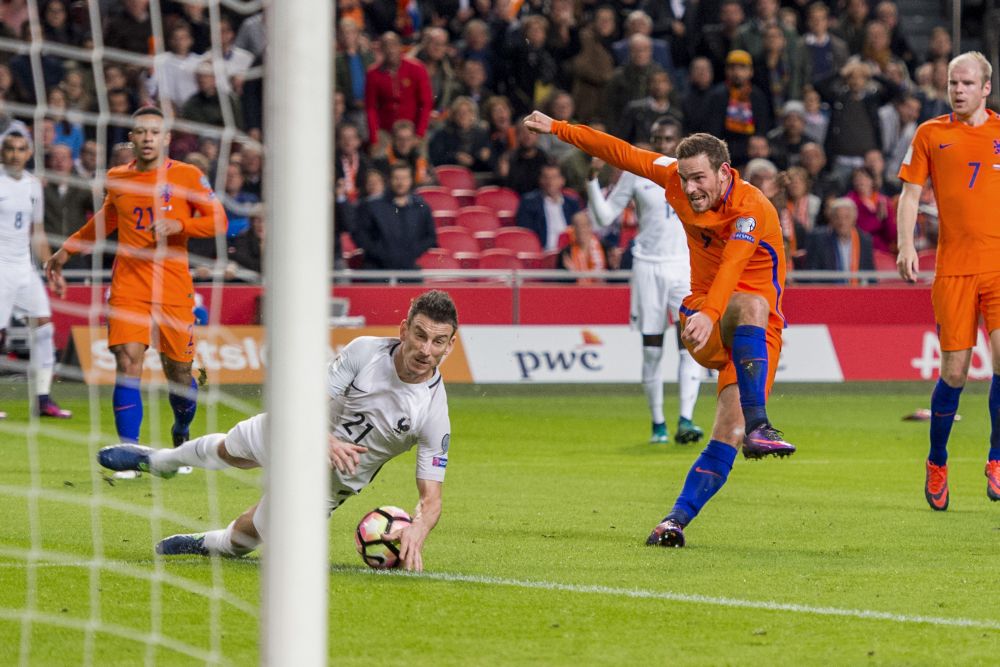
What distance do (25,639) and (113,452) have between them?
145 cm

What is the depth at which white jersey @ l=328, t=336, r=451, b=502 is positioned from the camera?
632 cm

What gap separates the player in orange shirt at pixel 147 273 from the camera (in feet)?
32.7

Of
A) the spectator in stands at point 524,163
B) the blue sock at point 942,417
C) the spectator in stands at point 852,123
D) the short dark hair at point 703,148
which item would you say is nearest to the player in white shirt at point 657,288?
the blue sock at point 942,417

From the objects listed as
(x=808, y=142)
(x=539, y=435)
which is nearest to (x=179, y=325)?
(x=539, y=435)

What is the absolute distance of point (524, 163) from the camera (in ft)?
60.7

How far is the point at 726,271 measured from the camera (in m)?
7.14

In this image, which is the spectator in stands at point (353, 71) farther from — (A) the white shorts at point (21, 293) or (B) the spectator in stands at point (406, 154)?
(A) the white shorts at point (21, 293)

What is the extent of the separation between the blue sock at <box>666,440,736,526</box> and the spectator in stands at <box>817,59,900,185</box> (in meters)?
12.3

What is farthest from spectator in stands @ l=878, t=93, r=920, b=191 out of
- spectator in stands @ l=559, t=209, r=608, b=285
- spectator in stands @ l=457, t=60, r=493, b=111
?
spectator in stands @ l=457, t=60, r=493, b=111

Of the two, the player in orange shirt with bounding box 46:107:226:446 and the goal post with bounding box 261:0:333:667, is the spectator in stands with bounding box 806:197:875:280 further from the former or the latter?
the goal post with bounding box 261:0:333:667

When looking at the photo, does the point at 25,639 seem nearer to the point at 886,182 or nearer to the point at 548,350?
the point at 548,350

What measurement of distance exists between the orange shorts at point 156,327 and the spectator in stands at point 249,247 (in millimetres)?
3570

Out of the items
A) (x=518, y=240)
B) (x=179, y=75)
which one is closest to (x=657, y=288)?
(x=518, y=240)

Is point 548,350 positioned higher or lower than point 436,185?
lower
